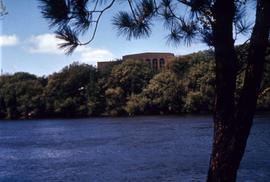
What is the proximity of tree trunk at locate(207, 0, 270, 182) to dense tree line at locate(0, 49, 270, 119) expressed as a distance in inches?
3420

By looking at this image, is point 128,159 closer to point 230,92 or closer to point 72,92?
point 230,92

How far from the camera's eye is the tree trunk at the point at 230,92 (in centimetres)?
584

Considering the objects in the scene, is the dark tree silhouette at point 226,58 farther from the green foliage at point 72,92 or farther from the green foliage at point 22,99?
the green foliage at point 22,99

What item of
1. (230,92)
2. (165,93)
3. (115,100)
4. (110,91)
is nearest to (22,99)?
(110,91)

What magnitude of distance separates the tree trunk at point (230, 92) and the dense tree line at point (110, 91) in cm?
8688

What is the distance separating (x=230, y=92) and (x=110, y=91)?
347 feet

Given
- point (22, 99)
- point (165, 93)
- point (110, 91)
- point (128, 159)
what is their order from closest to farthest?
point (128, 159)
point (165, 93)
point (110, 91)
point (22, 99)

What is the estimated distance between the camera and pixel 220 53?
606 cm

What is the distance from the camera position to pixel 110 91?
112 m

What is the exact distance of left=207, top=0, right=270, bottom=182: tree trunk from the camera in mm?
5844

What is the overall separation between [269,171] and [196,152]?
9.72m

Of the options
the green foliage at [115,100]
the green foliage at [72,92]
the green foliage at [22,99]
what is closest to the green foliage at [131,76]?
the green foliage at [115,100]

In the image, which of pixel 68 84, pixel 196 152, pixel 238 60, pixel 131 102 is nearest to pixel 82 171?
pixel 196 152

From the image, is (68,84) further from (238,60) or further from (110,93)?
(238,60)
